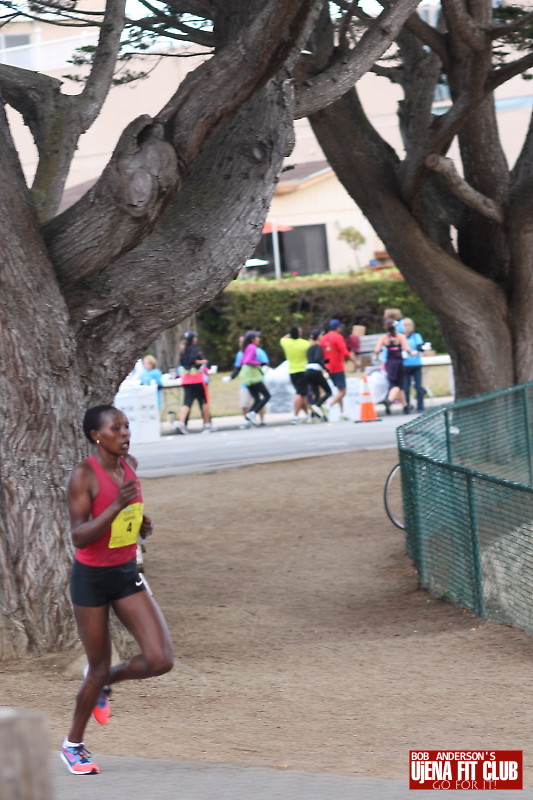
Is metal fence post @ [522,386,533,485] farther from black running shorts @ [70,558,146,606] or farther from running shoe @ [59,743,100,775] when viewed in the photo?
running shoe @ [59,743,100,775]

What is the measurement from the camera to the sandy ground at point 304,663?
6.62 m

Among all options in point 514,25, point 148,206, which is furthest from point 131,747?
point 514,25

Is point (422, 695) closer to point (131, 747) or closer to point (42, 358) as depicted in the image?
point (131, 747)

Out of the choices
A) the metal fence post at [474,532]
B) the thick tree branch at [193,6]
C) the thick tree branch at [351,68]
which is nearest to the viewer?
the metal fence post at [474,532]

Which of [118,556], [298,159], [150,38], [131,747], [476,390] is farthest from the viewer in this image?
[298,159]

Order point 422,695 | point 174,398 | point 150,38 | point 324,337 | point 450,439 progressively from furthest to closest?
point 174,398
point 324,337
point 150,38
point 450,439
point 422,695

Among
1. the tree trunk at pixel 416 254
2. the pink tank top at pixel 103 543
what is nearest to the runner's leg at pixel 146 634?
the pink tank top at pixel 103 543

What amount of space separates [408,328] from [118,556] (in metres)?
20.4

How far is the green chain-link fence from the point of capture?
29.8ft

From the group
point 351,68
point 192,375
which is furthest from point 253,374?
point 351,68

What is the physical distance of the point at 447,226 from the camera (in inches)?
606

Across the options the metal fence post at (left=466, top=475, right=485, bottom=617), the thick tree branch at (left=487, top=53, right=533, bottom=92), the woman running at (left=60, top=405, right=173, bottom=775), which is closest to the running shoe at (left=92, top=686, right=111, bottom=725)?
the woman running at (left=60, top=405, right=173, bottom=775)

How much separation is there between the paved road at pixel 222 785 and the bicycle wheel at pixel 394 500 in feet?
25.7

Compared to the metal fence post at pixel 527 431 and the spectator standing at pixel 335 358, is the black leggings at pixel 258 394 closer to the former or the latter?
the spectator standing at pixel 335 358
